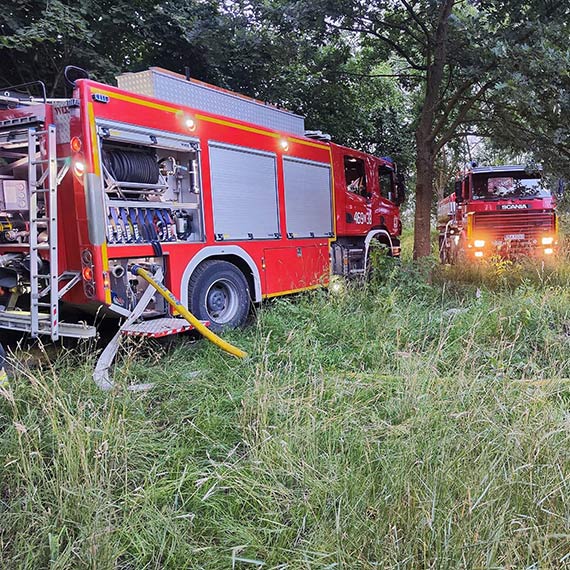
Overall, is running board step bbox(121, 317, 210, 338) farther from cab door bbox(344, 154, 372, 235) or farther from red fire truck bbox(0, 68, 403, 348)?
cab door bbox(344, 154, 372, 235)

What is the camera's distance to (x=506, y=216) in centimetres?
1125

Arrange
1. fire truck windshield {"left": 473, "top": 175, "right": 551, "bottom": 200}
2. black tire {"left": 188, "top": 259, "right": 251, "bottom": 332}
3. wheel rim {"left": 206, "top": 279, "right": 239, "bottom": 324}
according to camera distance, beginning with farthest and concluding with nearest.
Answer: fire truck windshield {"left": 473, "top": 175, "right": 551, "bottom": 200} < wheel rim {"left": 206, "top": 279, "right": 239, "bottom": 324} < black tire {"left": 188, "top": 259, "right": 251, "bottom": 332}

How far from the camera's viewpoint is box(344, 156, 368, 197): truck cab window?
921cm

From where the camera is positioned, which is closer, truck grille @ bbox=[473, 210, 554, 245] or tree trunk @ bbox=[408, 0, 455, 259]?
tree trunk @ bbox=[408, 0, 455, 259]

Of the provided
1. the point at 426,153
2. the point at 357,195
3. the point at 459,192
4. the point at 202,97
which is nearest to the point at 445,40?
the point at 426,153

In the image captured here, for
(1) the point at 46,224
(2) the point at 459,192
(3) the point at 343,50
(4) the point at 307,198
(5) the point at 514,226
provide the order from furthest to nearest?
(2) the point at 459,192 → (5) the point at 514,226 → (3) the point at 343,50 → (4) the point at 307,198 → (1) the point at 46,224

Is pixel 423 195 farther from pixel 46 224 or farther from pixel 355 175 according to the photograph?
pixel 46 224

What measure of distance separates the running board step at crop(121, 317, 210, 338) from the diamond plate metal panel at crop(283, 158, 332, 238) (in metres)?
2.88

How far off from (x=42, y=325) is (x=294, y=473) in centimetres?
325

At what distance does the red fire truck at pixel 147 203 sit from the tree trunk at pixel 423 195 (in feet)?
9.02

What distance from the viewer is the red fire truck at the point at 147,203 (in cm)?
461

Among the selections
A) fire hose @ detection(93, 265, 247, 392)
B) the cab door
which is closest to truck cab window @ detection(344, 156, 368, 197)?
the cab door

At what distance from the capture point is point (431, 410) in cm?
294

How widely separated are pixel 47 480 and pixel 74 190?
307 cm
